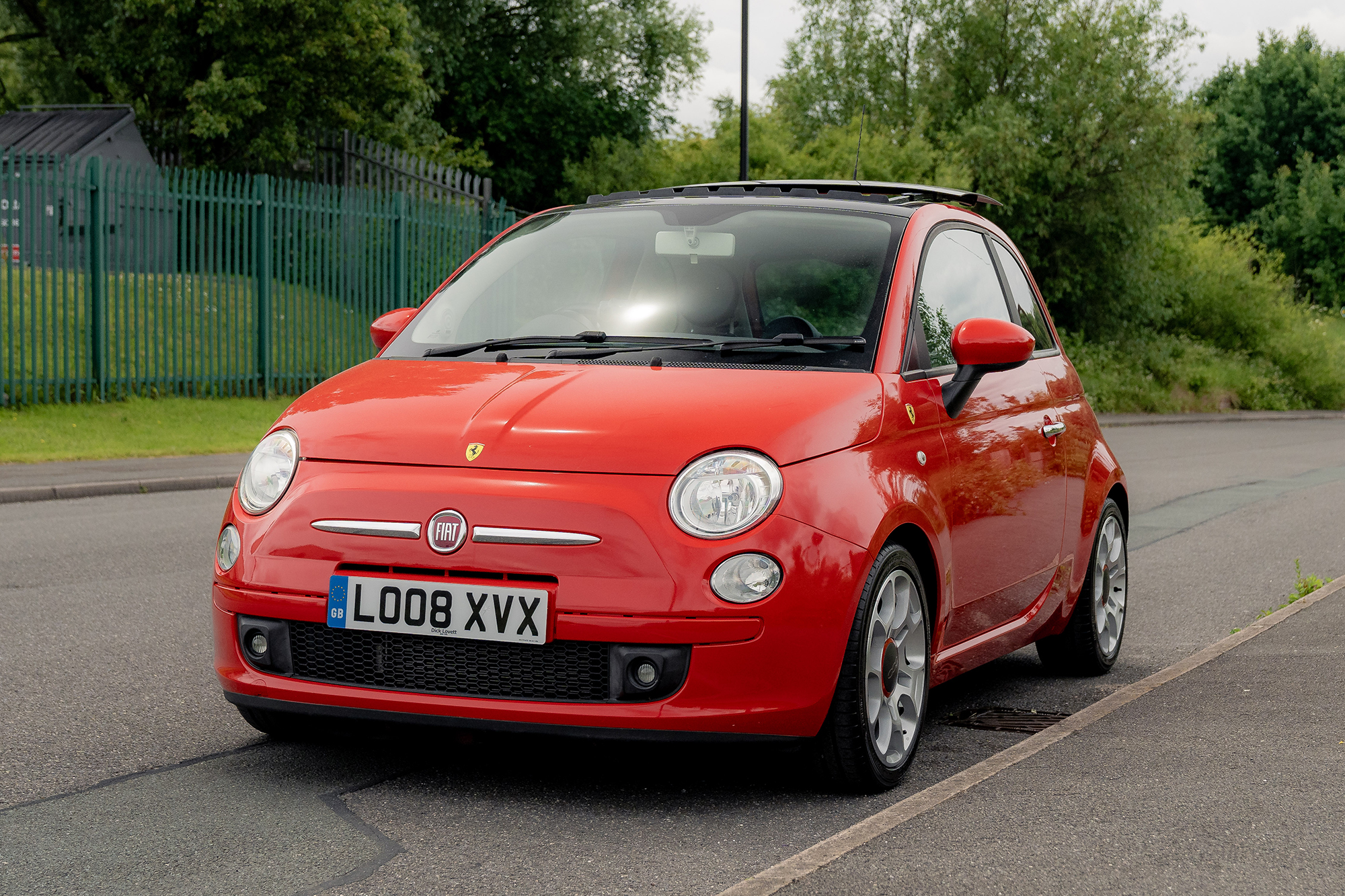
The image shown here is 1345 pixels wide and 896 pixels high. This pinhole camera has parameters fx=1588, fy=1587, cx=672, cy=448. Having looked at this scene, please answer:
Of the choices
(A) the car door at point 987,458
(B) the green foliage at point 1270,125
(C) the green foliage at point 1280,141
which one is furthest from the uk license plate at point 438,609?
(B) the green foliage at point 1270,125

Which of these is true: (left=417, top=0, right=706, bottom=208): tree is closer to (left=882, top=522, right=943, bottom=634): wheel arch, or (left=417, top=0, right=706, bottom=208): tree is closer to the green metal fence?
the green metal fence

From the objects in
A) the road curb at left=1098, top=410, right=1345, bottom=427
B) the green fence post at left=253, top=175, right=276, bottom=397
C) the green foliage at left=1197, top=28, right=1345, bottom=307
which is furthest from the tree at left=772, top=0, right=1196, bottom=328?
the green foliage at left=1197, top=28, right=1345, bottom=307

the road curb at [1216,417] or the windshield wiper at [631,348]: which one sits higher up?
the windshield wiper at [631,348]

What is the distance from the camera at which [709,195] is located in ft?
18.5

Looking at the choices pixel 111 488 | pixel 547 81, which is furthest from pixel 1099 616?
pixel 547 81

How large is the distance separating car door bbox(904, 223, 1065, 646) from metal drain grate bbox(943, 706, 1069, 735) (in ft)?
1.11

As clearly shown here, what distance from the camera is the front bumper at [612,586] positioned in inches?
155

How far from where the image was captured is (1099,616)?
20.7 ft

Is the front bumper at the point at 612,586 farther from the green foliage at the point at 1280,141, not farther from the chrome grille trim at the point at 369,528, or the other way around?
the green foliage at the point at 1280,141

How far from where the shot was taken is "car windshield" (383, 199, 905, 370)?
15.8 ft

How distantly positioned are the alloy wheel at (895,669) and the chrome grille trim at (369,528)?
1.25 meters

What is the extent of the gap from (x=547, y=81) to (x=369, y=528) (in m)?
45.9

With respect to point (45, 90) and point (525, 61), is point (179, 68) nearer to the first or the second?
point (45, 90)

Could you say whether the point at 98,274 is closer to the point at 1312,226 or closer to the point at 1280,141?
the point at 1312,226
